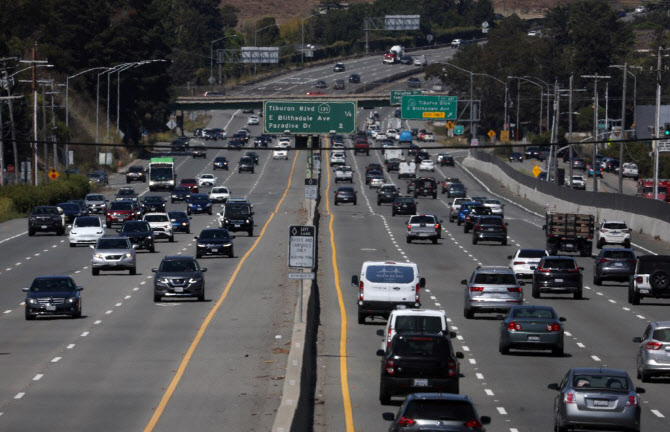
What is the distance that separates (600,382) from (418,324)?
→ 6.38 metres

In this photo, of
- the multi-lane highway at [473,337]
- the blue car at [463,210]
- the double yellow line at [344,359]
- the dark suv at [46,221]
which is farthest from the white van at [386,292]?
the blue car at [463,210]

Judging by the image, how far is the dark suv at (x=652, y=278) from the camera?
1781 inches

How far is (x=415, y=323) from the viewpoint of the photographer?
28.2m

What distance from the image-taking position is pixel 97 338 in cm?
3566

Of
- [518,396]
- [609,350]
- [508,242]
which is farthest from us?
[508,242]

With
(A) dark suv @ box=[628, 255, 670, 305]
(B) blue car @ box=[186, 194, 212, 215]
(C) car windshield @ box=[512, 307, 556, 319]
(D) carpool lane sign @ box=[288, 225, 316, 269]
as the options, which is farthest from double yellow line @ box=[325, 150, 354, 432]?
(B) blue car @ box=[186, 194, 212, 215]

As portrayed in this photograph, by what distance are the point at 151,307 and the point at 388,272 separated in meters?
8.34

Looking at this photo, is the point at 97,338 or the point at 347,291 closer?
the point at 97,338

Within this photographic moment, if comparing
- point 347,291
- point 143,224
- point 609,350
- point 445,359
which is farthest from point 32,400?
point 143,224

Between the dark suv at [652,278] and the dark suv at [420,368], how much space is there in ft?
70.5

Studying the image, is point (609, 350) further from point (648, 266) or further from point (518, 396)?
point (648, 266)

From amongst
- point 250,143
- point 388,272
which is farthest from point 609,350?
point 250,143

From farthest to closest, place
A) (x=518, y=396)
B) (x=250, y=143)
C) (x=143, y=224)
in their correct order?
(x=250, y=143)
(x=143, y=224)
(x=518, y=396)

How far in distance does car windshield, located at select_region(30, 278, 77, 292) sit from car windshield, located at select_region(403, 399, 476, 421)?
23.6 metres
